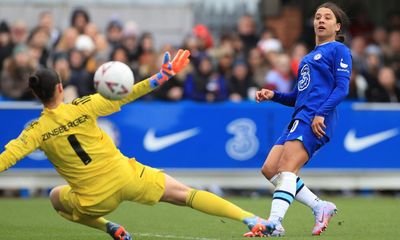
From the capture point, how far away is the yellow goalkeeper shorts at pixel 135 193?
27.1ft

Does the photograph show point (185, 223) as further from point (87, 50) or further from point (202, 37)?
point (202, 37)

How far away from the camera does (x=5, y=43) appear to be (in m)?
17.4

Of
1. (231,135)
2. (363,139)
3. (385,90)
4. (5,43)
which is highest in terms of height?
(5,43)

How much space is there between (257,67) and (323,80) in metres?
8.49

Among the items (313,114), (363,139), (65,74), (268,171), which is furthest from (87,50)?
(313,114)

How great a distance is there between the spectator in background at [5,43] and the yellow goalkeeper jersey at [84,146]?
9149 millimetres

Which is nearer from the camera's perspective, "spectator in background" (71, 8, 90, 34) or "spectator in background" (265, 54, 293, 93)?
"spectator in background" (265, 54, 293, 93)

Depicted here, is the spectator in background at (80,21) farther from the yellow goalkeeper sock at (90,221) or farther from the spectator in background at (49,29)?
the yellow goalkeeper sock at (90,221)

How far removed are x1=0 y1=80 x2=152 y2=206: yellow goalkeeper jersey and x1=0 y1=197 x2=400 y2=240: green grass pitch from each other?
133cm

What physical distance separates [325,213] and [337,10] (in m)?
1.98

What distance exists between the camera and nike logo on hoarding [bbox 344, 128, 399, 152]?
16141mm

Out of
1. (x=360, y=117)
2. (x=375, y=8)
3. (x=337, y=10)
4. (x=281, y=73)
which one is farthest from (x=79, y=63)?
(x=375, y=8)

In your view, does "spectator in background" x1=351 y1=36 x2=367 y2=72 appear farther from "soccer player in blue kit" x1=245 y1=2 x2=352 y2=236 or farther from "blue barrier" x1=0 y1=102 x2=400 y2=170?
"soccer player in blue kit" x1=245 y1=2 x2=352 y2=236

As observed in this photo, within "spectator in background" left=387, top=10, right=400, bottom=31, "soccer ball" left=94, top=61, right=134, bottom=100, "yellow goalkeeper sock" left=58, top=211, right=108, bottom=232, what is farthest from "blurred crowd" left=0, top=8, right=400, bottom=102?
"soccer ball" left=94, top=61, right=134, bottom=100
